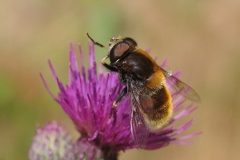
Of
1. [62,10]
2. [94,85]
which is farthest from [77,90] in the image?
[62,10]

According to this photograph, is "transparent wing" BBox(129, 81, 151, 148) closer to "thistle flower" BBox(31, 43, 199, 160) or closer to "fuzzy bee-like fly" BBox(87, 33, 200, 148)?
"fuzzy bee-like fly" BBox(87, 33, 200, 148)

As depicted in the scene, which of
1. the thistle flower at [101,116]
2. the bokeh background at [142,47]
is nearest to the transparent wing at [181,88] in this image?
the thistle flower at [101,116]

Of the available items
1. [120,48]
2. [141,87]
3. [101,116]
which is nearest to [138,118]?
[141,87]

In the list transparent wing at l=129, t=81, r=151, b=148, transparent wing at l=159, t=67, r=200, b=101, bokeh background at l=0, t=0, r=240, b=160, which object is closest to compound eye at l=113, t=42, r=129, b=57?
transparent wing at l=129, t=81, r=151, b=148

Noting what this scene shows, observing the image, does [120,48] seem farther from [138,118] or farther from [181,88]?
[181,88]

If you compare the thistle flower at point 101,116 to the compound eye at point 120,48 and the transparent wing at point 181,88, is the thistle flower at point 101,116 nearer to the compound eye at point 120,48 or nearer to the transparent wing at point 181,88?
the transparent wing at point 181,88

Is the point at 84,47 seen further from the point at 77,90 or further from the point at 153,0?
the point at 77,90
